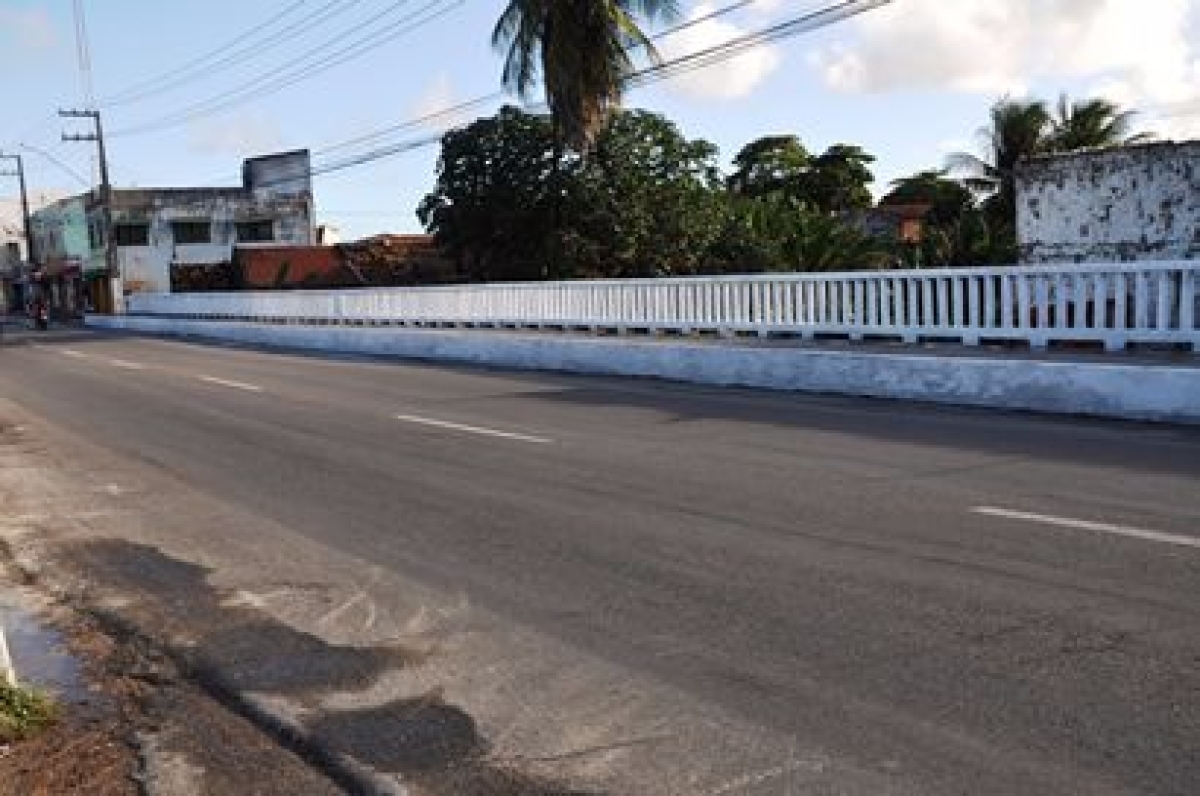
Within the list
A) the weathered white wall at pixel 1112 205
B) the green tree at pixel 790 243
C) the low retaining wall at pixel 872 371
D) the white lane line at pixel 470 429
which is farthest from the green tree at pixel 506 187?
the white lane line at pixel 470 429

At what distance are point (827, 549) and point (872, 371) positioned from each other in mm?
7615

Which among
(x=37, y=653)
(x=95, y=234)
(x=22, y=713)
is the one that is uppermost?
(x=95, y=234)

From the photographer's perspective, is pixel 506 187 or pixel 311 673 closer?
pixel 311 673

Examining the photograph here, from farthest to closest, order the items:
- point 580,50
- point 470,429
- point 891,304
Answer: point 580,50, point 891,304, point 470,429

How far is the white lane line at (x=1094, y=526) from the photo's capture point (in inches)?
263

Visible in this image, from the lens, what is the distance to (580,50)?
30.6 meters

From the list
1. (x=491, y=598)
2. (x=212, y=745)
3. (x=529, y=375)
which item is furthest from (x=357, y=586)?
(x=529, y=375)

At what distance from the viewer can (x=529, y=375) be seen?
65.3 feet

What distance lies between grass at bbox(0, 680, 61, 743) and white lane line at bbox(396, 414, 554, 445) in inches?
262

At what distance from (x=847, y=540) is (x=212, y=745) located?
3649mm

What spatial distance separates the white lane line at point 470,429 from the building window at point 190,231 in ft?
198

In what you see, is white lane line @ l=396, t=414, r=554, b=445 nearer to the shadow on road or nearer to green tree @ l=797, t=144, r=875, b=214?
the shadow on road

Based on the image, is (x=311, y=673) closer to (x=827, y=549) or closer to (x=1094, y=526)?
(x=827, y=549)

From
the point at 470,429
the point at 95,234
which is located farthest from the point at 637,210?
the point at 95,234
